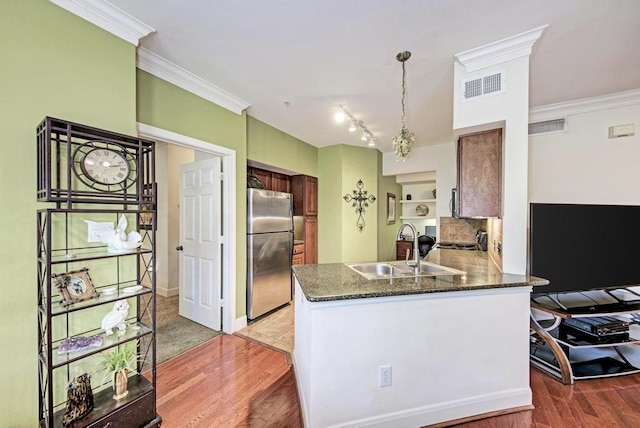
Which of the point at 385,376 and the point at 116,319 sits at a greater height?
the point at 116,319

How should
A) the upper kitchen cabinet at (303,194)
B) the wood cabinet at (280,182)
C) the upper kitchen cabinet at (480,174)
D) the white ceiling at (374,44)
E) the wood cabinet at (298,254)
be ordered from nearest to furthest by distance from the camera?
the white ceiling at (374,44) < the upper kitchen cabinet at (480,174) < the wood cabinet at (298,254) < the wood cabinet at (280,182) < the upper kitchen cabinet at (303,194)

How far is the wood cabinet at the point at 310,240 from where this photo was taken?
461cm

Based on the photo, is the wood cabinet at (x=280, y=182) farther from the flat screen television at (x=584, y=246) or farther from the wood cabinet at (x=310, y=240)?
the flat screen television at (x=584, y=246)

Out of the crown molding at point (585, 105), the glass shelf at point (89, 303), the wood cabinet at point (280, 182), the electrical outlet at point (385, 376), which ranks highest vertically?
the crown molding at point (585, 105)

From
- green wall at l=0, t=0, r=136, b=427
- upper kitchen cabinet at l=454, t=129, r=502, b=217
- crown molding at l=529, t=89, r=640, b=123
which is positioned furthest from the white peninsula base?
crown molding at l=529, t=89, r=640, b=123

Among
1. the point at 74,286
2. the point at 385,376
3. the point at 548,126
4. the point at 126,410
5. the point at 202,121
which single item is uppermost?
the point at 548,126


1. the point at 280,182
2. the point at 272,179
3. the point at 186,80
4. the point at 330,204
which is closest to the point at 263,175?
the point at 272,179

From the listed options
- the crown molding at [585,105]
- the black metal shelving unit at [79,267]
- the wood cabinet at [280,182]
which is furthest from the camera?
the wood cabinet at [280,182]

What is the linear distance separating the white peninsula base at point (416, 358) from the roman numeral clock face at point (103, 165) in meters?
1.40

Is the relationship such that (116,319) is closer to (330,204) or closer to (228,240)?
(228,240)

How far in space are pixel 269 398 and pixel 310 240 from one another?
293 centimetres

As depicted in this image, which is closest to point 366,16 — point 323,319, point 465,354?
point 323,319

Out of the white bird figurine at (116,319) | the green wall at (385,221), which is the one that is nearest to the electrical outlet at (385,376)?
the white bird figurine at (116,319)

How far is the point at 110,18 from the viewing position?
1.65 meters
